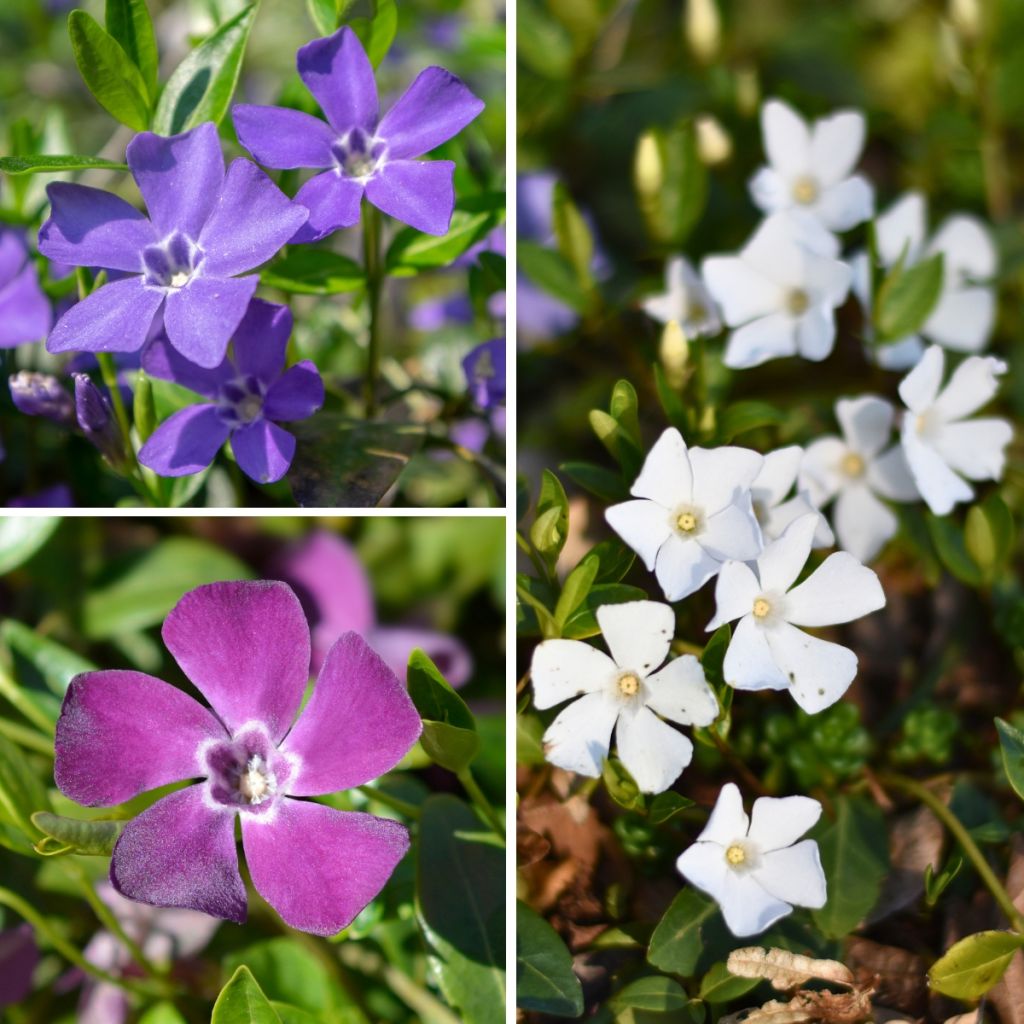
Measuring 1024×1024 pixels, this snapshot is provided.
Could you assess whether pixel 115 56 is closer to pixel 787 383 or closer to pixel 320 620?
pixel 320 620

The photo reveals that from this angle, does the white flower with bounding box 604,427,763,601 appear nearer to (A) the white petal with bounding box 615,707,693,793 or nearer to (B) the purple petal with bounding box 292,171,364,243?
(A) the white petal with bounding box 615,707,693,793

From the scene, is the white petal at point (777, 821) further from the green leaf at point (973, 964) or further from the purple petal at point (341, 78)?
the purple petal at point (341, 78)

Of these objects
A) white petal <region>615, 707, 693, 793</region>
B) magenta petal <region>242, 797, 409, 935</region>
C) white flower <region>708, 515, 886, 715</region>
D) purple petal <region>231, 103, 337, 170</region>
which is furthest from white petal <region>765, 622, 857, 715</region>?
purple petal <region>231, 103, 337, 170</region>

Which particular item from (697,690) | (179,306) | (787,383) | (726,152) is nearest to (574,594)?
(697,690)

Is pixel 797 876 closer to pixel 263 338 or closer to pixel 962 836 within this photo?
pixel 962 836

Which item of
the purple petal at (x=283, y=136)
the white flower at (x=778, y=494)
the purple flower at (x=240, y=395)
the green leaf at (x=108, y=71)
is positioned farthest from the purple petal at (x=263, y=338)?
the white flower at (x=778, y=494)
